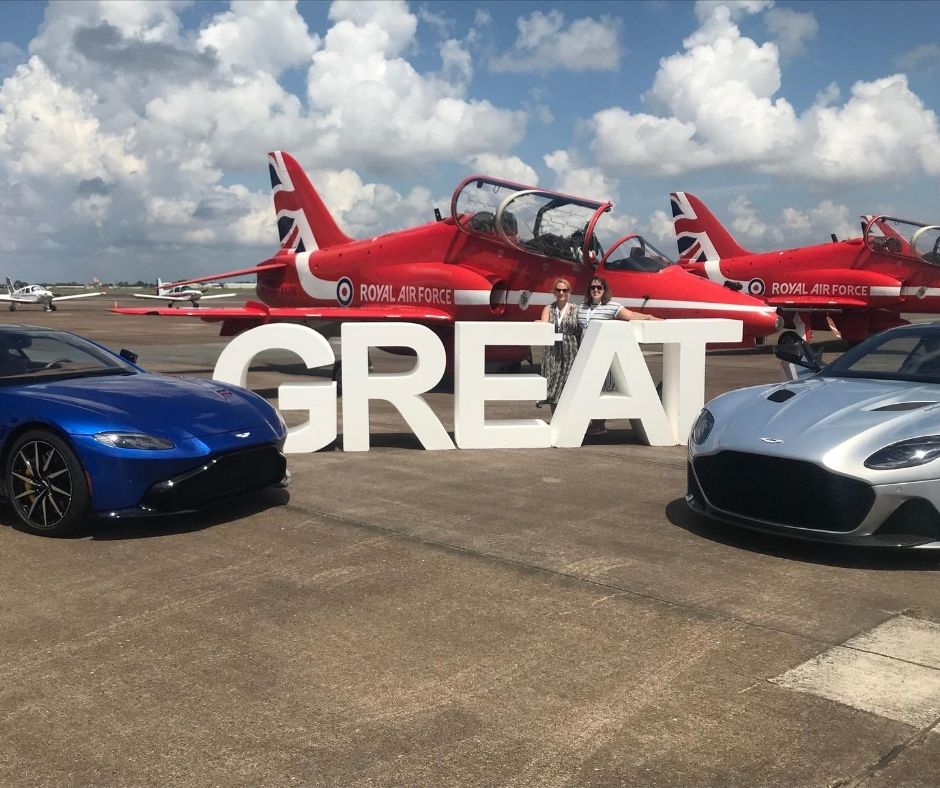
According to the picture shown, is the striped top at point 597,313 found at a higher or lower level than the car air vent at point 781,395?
higher

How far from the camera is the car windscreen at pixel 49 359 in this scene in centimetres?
585

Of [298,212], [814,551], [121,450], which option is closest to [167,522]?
[121,450]

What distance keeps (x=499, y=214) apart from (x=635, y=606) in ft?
31.1

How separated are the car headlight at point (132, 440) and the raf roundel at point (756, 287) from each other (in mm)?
20042

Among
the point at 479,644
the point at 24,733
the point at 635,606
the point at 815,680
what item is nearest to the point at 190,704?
the point at 24,733

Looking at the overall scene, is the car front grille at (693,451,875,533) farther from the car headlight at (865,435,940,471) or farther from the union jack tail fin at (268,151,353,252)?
the union jack tail fin at (268,151,353,252)

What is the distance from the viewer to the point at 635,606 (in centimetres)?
395

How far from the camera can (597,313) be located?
28.6 ft

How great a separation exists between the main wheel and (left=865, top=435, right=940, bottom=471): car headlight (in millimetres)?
Result: 4340

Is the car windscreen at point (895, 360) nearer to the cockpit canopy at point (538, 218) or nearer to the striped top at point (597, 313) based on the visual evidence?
the striped top at point (597, 313)

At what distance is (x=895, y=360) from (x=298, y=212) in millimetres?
14035

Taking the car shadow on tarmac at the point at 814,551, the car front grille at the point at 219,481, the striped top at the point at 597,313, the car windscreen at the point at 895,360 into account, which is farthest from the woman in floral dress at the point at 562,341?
the car front grille at the point at 219,481

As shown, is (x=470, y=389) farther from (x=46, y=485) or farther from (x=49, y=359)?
(x=46, y=485)

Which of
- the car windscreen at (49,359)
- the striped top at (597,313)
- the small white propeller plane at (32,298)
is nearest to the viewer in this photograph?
the car windscreen at (49,359)
